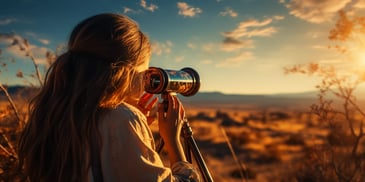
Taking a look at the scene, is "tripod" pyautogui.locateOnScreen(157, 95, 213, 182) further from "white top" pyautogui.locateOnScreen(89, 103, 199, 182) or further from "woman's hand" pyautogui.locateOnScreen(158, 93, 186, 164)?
"white top" pyautogui.locateOnScreen(89, 103, 199, 182)

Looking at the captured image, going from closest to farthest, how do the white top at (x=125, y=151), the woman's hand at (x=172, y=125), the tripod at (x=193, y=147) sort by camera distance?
the white top at (x=125, y=151), the woman's hand at (x=172, y=125), the tripod at (x=193, y=147)

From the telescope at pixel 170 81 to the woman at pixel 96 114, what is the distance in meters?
0.18

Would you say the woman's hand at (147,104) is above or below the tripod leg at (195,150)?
above

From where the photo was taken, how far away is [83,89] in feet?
4.70

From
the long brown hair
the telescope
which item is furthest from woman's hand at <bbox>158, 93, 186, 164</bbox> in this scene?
the long brown hair

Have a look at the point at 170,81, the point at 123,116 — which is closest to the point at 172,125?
the point at 170,81

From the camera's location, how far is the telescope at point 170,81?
5.71 feet

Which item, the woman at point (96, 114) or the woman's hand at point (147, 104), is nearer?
the woman at point (96, 114)

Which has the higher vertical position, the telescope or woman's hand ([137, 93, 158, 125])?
the telescope

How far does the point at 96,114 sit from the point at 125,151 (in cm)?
17

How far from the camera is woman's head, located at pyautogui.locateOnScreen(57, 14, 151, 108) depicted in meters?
1.43

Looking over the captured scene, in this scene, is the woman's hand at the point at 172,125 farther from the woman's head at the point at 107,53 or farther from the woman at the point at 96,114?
the woman's head at the point at 107,53

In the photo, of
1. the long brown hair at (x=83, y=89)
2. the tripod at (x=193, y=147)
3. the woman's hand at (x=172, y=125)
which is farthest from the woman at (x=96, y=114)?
the tripod at (x=193, y=147)

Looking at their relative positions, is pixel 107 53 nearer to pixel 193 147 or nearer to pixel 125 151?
pixel 125 151
